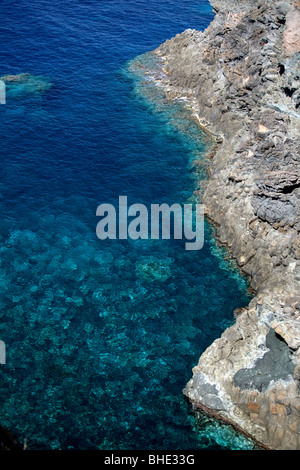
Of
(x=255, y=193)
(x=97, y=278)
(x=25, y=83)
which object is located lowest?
(x=97, y=278)

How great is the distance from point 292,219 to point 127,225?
58.1ft

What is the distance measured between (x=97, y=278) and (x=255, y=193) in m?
17.8

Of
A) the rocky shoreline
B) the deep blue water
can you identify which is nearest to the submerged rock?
the deep blue water

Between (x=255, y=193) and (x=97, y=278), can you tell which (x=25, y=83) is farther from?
(x=255, y=193)

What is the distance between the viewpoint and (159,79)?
8088 cm

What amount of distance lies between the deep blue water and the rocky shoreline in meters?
2.40

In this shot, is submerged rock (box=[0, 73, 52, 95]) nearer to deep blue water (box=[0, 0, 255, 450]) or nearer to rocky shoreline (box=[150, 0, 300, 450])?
deep blue water (box=[0, 0, 255, 450])

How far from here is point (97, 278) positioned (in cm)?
4431

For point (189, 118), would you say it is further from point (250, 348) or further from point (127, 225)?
point (250, 348)

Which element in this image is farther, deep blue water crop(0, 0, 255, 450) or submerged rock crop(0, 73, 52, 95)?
submerged rock crop(0, 73, 52, 95)

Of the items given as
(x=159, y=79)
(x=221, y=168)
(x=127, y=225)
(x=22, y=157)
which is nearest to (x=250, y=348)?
(x=127, y=225)

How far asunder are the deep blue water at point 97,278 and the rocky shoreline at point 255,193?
2404mm

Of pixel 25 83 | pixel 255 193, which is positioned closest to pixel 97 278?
pixel 255 193

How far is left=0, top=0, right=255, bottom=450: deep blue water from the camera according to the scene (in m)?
33.3
